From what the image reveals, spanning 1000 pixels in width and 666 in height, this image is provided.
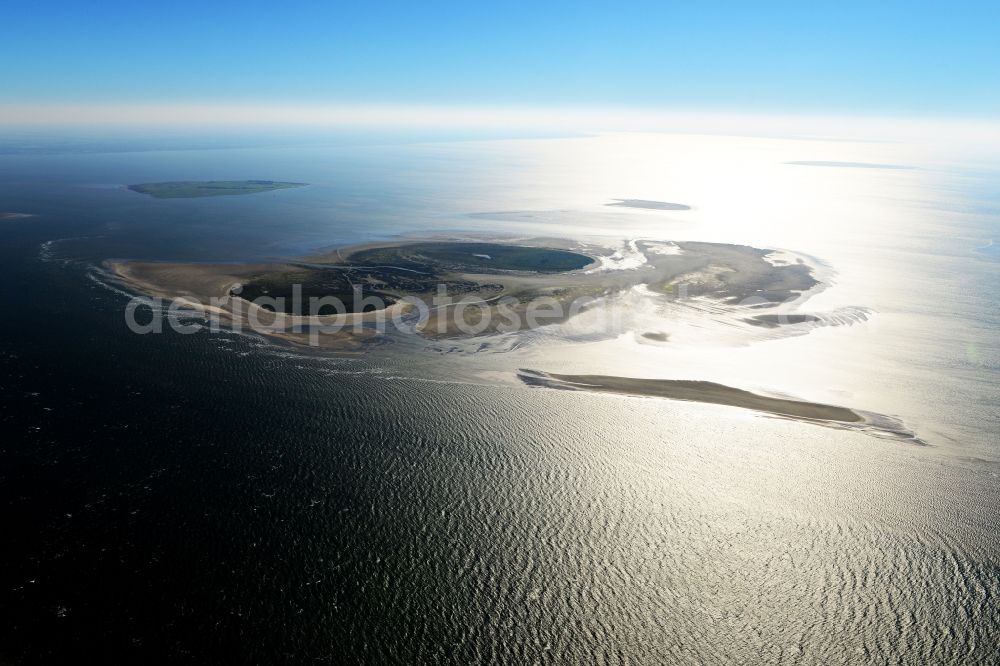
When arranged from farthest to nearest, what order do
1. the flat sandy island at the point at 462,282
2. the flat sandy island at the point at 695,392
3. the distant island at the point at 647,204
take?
the distant island at the point at 647,204, the flat sandy island at the point at 462,282, the flat sandy island at the point at 695,392

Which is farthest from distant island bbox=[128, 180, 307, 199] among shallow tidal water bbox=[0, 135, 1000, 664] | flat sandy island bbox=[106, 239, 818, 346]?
shallow tidal water bbox=[0, 135, 1000, 664]

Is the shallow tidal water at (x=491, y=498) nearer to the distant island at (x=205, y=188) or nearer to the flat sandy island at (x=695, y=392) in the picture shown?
the flat sandy island at (x=695, y=392)

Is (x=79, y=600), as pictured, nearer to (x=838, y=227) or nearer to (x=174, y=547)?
(x=174, y=547)

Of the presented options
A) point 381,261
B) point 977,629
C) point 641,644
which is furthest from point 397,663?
point 381,261

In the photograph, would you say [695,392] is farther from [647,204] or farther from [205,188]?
[205,188]

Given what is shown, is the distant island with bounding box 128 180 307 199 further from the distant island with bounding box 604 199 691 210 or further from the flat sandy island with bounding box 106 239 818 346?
the distant island with bounding box 604 199 691 210

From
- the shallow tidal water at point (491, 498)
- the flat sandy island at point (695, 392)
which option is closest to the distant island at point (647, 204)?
the shallow tidal water at point (491, 498)

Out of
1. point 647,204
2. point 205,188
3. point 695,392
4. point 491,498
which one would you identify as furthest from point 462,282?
point 205,188
